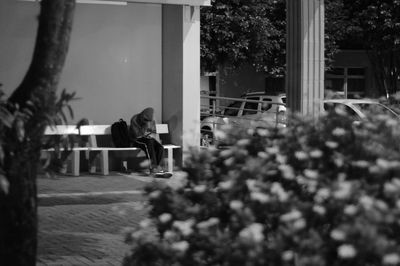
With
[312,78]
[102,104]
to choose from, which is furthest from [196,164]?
[102,104]

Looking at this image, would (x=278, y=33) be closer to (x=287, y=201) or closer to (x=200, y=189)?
(x=200, y=189)

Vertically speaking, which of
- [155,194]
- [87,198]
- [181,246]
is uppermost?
[155,194]

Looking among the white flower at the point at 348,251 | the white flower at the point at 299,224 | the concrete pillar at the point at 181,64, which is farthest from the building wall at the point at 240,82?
the white flower at the point at 348,251

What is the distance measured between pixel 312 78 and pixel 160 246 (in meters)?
8.45

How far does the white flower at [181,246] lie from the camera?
14.4 ft

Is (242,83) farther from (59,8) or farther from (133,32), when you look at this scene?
(59,8)

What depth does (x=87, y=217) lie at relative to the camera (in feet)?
34.3

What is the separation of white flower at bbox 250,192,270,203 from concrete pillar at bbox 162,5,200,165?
11829mm

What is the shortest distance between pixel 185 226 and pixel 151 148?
36.4 ft

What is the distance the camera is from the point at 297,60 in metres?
12.7

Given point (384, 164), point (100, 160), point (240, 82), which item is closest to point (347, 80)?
point (240, 82)

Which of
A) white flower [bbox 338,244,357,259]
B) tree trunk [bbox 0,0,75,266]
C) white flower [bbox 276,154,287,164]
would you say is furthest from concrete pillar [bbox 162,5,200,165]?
white flower [bbox 338,244,357,259]

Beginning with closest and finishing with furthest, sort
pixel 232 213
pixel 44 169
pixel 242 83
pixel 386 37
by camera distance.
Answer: pixel 232 213 → pixel 44 169 → pixel 386 37 → pixel 242 83

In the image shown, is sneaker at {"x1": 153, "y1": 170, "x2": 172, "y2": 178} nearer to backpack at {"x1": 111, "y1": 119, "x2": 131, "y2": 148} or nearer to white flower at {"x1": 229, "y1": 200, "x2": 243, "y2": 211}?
backpack at {"x1": 111, "y1": 119, "x2": 131, "y2": 148}
